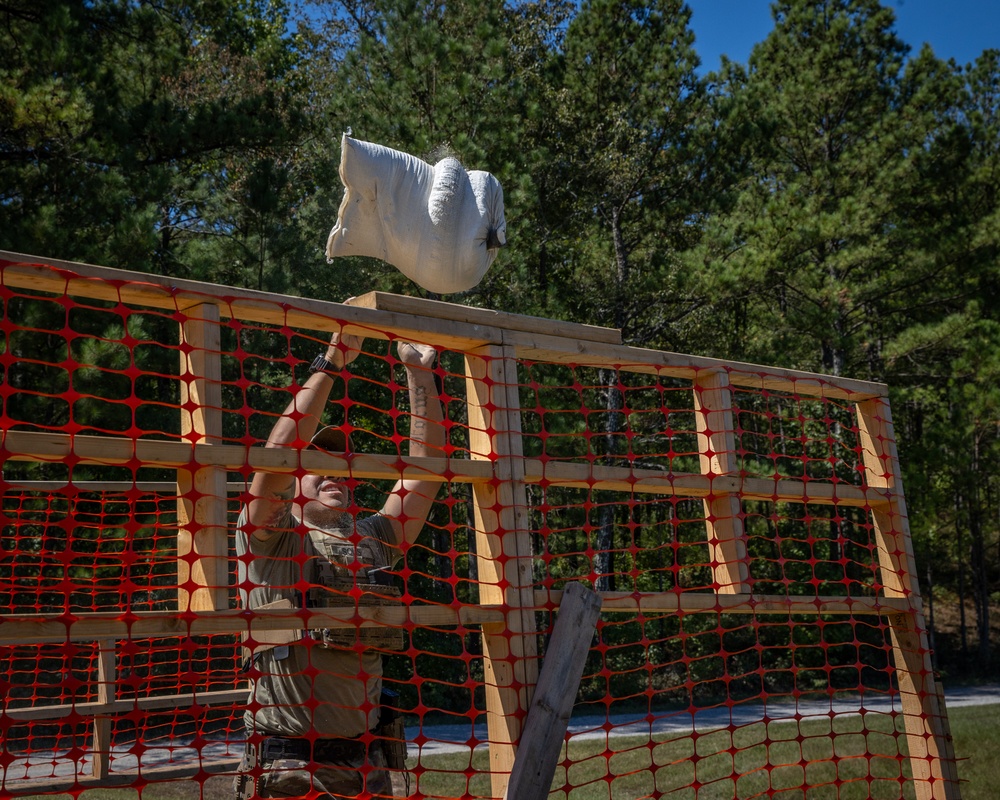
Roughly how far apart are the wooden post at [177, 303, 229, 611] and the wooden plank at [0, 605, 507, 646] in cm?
7

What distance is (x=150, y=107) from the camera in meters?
11.6

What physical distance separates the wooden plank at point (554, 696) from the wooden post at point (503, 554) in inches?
2.2

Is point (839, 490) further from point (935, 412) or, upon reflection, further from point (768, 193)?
point (935, 412)

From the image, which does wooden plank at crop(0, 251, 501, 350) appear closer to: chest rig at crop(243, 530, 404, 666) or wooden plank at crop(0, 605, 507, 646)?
chest rig at crop(243, 530, 404, 666)

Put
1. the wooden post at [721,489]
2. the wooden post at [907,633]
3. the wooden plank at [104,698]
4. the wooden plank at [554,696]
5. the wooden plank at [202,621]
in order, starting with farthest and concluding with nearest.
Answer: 1. the wooden plank at [104,698]
2. the wooden post at [907,633]
3. the wooden post at [721,489]
4. the wooden plank at [554,696]
5. the wooden plank at [202,621]

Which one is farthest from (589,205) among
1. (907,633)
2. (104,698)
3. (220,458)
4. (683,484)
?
(220,458)

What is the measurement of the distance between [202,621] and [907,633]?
296 centimetres

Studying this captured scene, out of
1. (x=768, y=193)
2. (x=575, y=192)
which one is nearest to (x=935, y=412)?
(x=768, y=193)

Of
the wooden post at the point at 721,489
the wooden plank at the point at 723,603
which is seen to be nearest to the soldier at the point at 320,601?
the wooden plank at the point at 723,603

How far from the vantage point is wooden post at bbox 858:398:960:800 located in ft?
13.5

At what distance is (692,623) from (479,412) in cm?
1671

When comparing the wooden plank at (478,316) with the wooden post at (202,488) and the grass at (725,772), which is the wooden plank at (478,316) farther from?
the grass at (725,772)

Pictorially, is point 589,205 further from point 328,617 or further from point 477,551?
point 328,617

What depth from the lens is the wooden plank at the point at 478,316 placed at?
10.1 feet
